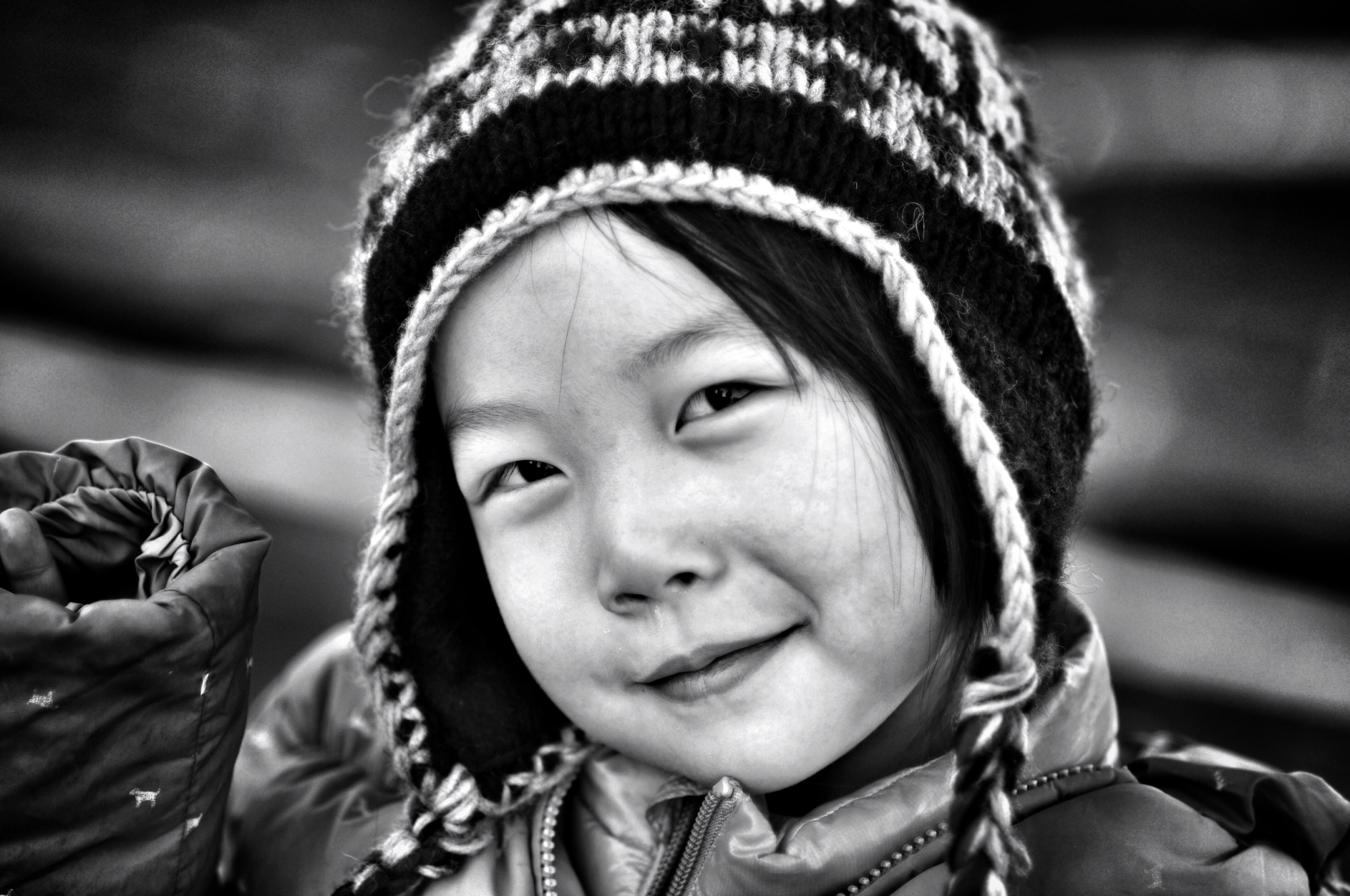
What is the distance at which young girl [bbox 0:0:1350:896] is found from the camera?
1.00 m

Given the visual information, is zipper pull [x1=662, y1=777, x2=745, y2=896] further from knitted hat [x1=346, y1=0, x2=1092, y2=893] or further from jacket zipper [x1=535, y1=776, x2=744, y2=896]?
knitted hat [x1=346, y1=0, x2=1092, y2=893]

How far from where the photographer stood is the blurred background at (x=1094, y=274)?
195cm

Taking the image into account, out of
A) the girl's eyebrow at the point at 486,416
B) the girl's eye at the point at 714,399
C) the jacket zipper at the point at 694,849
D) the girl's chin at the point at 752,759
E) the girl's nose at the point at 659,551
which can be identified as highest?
the girl's eye at the point at 714,399

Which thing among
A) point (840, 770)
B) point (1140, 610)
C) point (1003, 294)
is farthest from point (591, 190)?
point (1140, 610)

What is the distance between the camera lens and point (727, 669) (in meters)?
1.04

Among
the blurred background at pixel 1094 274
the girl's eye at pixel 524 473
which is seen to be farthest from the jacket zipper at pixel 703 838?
the blurred background at pixel 1094 274

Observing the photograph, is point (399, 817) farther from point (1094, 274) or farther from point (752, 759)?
point (1094, 274)

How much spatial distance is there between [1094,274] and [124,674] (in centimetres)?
185

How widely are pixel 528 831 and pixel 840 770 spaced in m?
0.34

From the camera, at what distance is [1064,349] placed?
3.85ft

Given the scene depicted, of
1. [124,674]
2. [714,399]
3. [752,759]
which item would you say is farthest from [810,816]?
[124,674]

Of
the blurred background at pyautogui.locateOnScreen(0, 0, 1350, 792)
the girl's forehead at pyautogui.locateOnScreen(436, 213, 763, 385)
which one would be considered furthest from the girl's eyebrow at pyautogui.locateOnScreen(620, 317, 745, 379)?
the blurred background at pyautogui.locateOnScreen(0, 0, 1350, 792)

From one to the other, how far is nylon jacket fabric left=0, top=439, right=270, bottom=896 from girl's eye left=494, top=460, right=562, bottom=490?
0.25 metres

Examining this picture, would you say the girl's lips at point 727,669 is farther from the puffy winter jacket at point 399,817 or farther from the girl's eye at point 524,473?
the girl's eye at point 524,473
